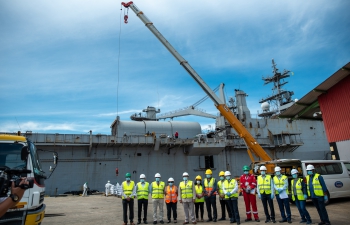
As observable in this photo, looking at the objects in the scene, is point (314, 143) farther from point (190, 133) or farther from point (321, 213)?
point (321, 213)

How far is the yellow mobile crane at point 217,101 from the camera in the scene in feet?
61.5

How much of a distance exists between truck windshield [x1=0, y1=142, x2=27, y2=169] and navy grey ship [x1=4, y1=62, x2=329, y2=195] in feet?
59.1

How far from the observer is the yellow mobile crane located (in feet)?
61.5

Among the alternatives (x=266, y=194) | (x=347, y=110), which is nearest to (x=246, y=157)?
(x=347, y=110)

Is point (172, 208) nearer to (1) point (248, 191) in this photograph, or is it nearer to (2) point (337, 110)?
(1) point (248, 191)

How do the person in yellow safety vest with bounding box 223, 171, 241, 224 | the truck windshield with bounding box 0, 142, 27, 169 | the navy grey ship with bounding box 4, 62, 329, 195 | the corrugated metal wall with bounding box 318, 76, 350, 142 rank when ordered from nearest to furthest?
the truck windshield with bounding box 0, 142, 27, 169 → the person in yellow safety vest with bounding box 223, 171, 241, 224 → the corrugated metal wall with bounding box 318, 76, 350, 142 → the navy grey ship with bounding box 4, 62, 329, 195

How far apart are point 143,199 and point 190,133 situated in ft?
69.8

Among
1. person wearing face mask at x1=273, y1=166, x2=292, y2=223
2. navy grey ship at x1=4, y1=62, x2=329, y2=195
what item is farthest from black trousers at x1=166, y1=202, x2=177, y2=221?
navy grey ship at x1=4, y1=62, x2=329, y2=195

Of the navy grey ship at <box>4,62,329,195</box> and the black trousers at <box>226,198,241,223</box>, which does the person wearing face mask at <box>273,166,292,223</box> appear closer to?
the black trousers at <box>226,198,241,223</box>

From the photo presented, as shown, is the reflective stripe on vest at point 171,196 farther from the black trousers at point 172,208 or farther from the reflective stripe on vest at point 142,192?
the reflective stripe on vest at point 142,192

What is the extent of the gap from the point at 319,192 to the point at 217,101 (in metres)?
12.9

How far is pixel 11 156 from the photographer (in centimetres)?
540

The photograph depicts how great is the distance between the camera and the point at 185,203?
26.4ft

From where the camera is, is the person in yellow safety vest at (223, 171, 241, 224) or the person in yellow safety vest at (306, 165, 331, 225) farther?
the person in yellow safety vest at (223, 171, 241, 224)
